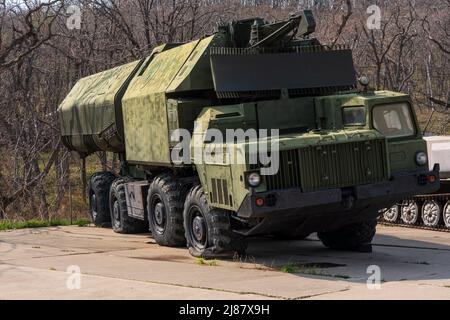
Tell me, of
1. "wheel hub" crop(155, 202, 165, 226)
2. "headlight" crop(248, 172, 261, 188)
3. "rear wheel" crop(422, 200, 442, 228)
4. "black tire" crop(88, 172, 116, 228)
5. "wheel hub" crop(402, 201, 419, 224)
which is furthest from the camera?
"wheel hub" crop(402, 201, 419, 224)

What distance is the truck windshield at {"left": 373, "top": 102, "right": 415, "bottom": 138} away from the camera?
11570 mm

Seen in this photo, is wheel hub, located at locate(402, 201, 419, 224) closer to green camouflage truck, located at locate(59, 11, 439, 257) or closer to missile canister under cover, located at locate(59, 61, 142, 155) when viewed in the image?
green camouflage truck, located at locate(59, 11, 439, 257)

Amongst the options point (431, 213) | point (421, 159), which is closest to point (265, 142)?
point (421, 159)

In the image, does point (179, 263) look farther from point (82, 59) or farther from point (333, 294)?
point (82, 59)

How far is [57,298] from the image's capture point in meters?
8.36

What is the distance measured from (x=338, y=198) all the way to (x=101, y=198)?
Answer: 8.63m

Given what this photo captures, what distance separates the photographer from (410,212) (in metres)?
18.5

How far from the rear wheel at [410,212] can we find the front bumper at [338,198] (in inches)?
273

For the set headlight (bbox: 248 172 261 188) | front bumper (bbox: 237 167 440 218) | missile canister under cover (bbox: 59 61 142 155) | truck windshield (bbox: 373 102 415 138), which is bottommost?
front bumper (bbox: 237 167 440 218)

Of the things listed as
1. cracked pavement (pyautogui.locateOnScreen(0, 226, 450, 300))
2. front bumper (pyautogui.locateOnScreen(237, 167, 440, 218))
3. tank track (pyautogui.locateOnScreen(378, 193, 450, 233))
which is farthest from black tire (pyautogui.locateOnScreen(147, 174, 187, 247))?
tank track (pyautogui.locateOnScreen(378, 193, 450, 233))

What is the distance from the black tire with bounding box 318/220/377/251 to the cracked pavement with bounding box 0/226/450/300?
248 millimetres

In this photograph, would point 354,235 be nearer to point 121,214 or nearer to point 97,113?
point 121,214
